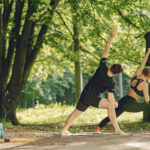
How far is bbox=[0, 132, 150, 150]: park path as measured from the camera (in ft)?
20.8

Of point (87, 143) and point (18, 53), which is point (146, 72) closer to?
point (87, 143)

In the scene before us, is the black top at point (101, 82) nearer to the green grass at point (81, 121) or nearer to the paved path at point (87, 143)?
the paved path at point (87, 143)

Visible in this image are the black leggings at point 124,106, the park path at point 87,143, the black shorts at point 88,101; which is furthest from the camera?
the black leggings at point 124,106

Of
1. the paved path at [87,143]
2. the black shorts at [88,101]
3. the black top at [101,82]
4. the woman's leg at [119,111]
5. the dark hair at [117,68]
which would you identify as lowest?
the paved path at [87,143]

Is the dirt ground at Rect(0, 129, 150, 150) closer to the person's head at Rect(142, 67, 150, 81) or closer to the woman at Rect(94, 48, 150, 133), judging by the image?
the woman at Rect(94, 48, 150, 133)

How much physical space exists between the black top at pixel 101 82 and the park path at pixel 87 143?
108cm

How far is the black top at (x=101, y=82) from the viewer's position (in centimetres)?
689

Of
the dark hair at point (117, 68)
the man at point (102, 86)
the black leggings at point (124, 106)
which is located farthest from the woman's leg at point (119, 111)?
the dark hair at point (117, 68)

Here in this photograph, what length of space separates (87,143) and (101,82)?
1312 mm

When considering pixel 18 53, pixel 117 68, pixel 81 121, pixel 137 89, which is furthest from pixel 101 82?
pixel 81 121

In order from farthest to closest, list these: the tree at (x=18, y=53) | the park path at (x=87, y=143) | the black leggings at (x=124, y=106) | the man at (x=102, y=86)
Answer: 1. the tree at (x=18, y=53)
2. the black leggings at (x=124, y=106)
3. the man at (x=102, y=86)
4. the park path at (x=87, y=143)

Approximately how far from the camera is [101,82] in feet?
22.7

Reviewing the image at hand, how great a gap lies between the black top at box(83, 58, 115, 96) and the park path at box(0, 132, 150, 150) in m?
1.08

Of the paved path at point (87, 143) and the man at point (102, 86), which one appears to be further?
the man at point (102, 86)
